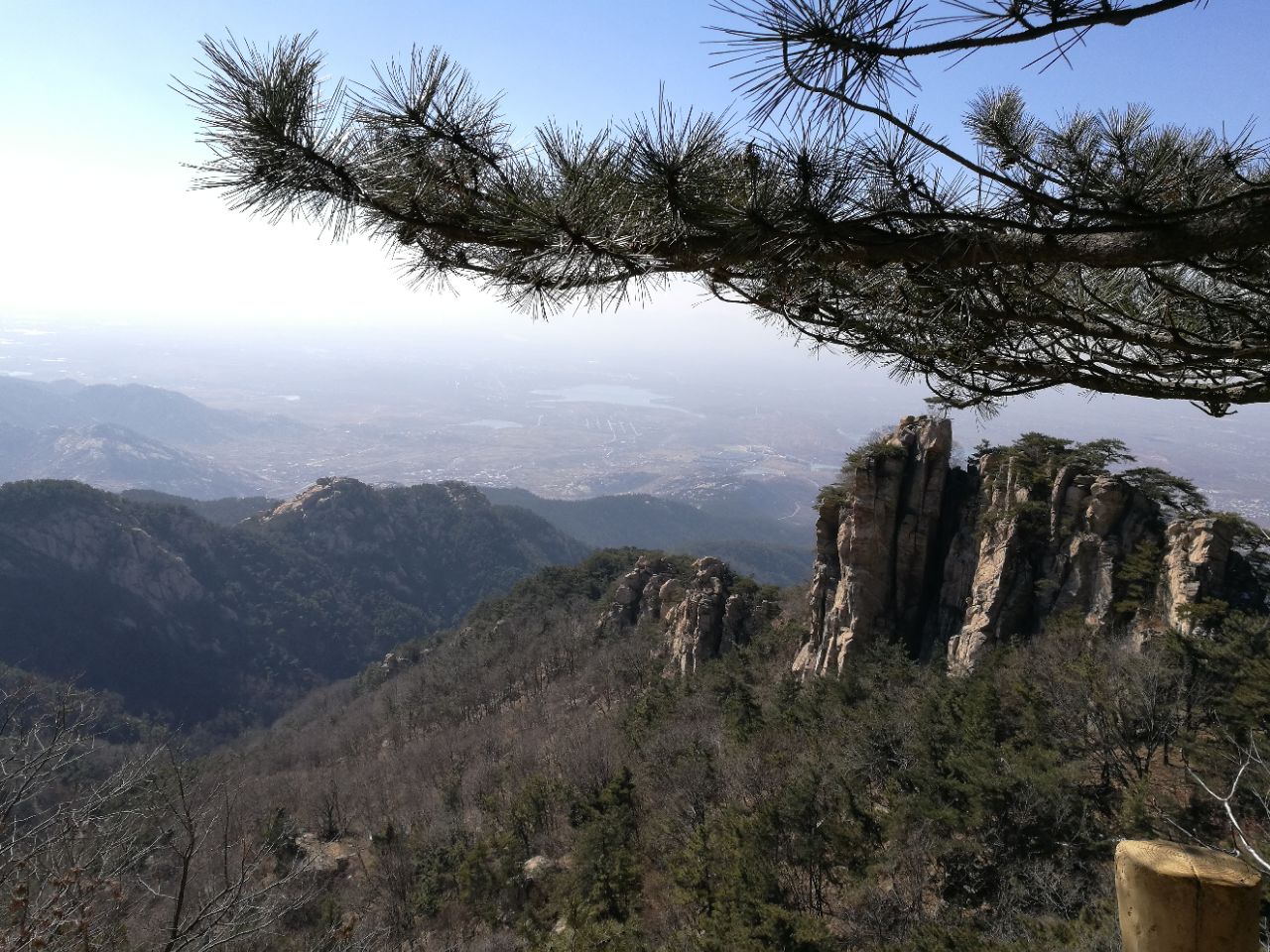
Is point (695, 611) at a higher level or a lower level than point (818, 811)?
lower

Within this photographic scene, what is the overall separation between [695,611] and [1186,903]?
2861 cm

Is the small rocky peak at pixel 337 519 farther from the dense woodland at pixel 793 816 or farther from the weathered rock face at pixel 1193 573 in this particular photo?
the weathered rock face at pixel 1193 573

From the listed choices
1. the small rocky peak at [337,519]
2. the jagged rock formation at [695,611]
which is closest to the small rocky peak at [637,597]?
the jagged rock formation at [695,611]

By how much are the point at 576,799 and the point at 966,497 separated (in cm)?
1452

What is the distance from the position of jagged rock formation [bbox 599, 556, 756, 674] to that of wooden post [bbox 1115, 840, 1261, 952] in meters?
27.1

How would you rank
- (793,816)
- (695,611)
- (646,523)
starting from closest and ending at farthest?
(793,816) < (695,611) < (646,523)

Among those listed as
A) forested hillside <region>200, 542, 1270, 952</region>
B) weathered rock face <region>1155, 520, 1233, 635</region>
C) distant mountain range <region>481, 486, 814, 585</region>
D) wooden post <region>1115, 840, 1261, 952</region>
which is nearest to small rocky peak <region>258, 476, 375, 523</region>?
distant mountain range <region>481, 486, 814, 585</region>

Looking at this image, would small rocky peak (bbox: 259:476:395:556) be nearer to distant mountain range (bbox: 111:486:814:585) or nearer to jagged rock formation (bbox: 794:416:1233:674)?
distant mountain range (bbox: 111:486:814:585)

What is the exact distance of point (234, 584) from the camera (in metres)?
65.0

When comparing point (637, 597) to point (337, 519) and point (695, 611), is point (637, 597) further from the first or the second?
point (337, 519)

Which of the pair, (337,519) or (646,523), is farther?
(646,523)

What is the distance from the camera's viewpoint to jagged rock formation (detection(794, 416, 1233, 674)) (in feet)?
50.3

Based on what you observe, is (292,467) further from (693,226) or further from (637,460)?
(693,226)

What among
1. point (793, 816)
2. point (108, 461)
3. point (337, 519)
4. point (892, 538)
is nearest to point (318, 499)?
point (337, 519)
